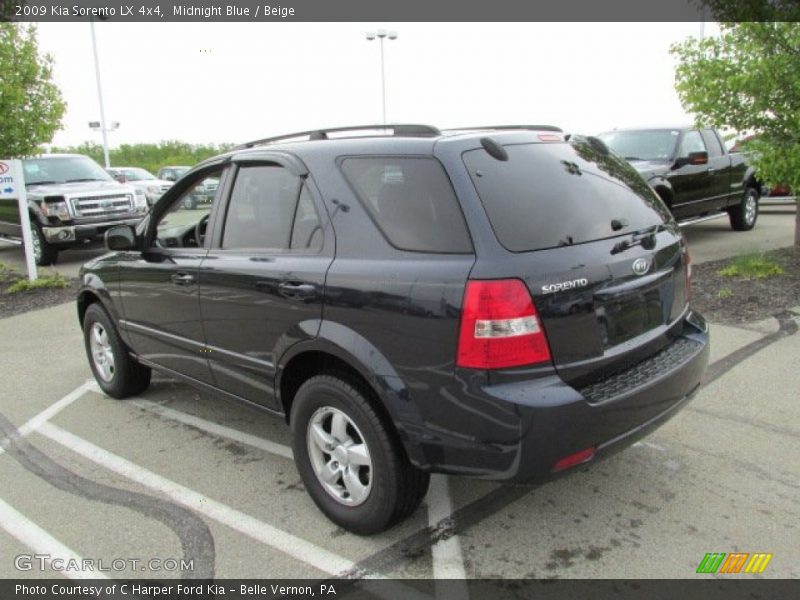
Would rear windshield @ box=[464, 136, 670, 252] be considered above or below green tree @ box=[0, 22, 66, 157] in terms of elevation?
below

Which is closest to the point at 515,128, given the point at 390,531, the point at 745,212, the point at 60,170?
the point at 390,531

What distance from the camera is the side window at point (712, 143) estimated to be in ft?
34.3

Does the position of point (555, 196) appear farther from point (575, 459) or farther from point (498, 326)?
point (575, 459)

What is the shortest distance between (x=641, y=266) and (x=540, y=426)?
949 millimetres

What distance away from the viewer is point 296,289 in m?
3.06

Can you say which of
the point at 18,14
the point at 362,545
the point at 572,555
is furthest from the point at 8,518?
the point at 18,14

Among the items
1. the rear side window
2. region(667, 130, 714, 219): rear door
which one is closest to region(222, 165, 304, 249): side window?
the rear side window

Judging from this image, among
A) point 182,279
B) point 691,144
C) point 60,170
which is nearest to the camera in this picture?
point 182,279

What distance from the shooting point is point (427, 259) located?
8.65 ft

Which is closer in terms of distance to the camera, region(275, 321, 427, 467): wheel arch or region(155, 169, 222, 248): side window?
region(275, 321, 427, 467): wheel arch

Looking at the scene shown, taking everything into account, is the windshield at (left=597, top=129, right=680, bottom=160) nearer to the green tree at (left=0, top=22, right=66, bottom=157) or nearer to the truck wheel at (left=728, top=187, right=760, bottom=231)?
the truck wheel at (left=728, top=187, right=760, bottom=231)

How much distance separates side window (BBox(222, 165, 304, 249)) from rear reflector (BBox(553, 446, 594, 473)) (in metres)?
1.54

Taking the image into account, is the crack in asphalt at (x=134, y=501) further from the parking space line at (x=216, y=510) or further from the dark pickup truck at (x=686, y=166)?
the dark pickup truck at (x=686, y=166)

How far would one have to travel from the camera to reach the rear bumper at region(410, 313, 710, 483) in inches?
95.7
